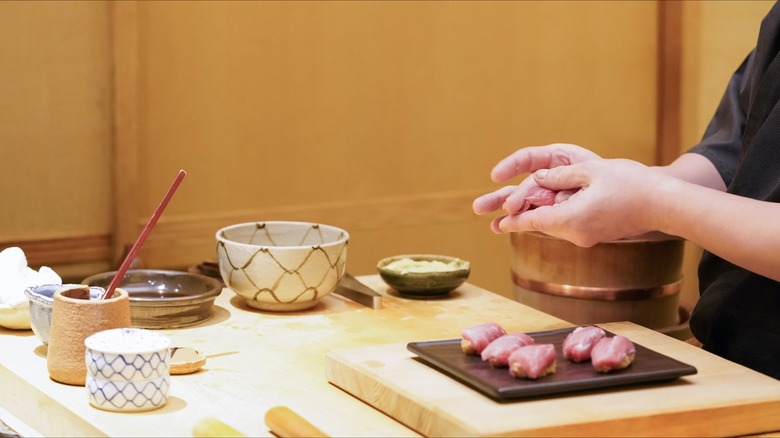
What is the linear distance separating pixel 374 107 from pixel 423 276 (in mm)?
2000

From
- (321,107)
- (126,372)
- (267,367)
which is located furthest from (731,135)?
(321,107)

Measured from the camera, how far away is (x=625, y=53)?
465cm

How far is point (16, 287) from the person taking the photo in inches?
72.7

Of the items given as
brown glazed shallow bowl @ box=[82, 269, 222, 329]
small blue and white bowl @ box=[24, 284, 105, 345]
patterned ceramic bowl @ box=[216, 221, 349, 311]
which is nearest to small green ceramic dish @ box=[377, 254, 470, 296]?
patterned ceramic bowl @ box=[216, 221, 349, 311]

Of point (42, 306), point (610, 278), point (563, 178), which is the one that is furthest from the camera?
point (610, 278)

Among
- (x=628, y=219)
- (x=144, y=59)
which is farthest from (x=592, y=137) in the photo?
(x=628, y=219)

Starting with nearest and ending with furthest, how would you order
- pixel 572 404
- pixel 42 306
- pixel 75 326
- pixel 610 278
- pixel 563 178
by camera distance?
pixel 572 404 < pixel 75 326 < pixel 42 306 < pixel 563 178 < pixel 610 278

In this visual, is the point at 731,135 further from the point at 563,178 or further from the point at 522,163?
the point at 563,178

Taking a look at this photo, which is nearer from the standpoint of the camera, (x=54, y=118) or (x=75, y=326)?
(x=75, y=326)

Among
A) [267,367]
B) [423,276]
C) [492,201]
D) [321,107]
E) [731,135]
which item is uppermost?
[321,107]

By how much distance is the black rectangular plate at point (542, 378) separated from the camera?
4.68 ft

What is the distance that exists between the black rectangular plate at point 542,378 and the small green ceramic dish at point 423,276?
533mm

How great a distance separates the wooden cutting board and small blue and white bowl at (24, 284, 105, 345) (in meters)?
0.47

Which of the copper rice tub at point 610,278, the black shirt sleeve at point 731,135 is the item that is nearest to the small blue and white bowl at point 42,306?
the copper rice tub at point 610,278
